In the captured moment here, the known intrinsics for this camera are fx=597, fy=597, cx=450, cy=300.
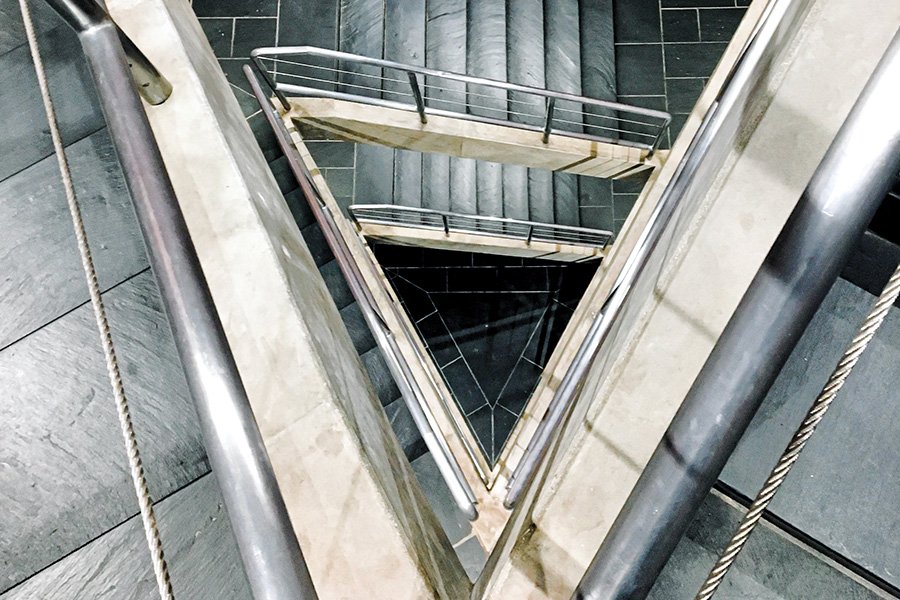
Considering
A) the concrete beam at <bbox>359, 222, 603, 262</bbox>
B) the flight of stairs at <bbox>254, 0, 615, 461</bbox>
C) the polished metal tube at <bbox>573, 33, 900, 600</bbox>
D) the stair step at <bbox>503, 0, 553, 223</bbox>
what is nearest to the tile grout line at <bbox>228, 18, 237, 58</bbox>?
the flight of stairs at <bbox>254, 0, 615, 461</bbox>

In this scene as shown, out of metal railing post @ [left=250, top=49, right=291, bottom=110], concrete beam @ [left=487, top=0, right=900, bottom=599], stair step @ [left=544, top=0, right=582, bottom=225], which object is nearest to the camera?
concrete beam @ [left=487, top=0, right=900, bottom=599]

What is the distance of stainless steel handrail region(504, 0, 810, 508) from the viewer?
226cm

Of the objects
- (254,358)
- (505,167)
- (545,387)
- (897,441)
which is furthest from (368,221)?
(897,441)

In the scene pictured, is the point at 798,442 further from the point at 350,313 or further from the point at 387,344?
the point at 350,313

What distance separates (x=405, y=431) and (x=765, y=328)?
8.99 ft

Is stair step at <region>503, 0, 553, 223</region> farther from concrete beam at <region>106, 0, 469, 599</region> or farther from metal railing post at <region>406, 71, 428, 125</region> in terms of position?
concrete beam at <region>106, 0, 469, 599</region>

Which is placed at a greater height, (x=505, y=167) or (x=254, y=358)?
(x=254, y=358)

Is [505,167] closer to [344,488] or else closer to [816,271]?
[344,488]

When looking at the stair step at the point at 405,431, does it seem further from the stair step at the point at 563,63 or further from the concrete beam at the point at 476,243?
the stair step at the point at 563,63

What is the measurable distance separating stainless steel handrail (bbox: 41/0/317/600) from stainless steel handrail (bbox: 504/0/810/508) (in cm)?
158

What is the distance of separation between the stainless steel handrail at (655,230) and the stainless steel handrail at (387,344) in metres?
0.25

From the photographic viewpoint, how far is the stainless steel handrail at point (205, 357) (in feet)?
2.53

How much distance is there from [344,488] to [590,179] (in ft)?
13.8

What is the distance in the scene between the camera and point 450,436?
3.30 meters
